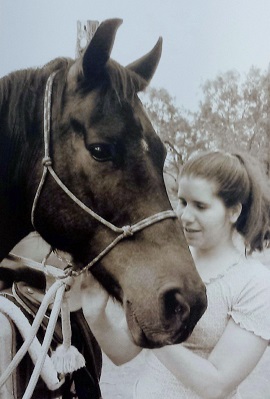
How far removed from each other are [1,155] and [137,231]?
0.35m

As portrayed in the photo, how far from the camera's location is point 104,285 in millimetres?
1050

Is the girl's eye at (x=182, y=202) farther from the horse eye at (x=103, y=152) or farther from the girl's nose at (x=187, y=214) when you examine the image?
the horse eye at (x=103, y=152)

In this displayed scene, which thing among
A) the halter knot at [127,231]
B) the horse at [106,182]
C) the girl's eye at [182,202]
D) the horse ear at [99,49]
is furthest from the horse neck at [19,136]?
the girl's eye at [182,202]

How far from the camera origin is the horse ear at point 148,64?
1130mm

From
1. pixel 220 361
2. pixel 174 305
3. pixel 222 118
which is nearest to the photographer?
pixel 174 305

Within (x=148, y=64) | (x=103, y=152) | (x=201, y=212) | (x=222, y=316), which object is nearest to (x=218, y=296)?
(x=222, y=316)

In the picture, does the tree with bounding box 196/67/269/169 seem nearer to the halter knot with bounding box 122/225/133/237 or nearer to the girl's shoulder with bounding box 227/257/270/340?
the girl's shoulder with bounding box 227/257/270/340

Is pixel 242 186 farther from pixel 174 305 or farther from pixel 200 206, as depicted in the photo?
pixel 174 305

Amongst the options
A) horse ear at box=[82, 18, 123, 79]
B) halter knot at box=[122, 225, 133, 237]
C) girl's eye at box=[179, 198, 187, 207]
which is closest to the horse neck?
horse ear at box=[82, 18, 123, 79]

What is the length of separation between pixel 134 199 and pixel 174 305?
0.22 m

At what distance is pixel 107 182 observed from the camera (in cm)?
100

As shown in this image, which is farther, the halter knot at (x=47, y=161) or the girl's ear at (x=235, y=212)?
the girl's ear at (x=235, y=212)

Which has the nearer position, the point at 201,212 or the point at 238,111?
the point at 201,212

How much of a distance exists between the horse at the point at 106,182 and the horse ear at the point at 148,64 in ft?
0.19
